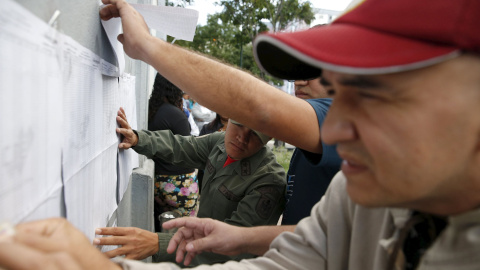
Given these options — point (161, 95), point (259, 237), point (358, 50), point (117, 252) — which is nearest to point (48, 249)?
point (358, 50)

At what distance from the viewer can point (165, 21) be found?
174 cm

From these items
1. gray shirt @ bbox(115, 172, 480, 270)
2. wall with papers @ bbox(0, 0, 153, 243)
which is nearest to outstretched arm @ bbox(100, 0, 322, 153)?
wall with papers @ bbox(0, 0, 153, 243)

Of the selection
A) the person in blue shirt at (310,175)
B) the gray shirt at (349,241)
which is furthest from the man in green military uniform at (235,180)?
the gray shirt at (349,241)

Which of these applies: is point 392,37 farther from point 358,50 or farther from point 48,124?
point 48,124

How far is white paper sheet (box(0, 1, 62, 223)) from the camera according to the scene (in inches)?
28.9

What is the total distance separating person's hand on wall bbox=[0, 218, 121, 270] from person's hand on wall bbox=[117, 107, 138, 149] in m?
1.12

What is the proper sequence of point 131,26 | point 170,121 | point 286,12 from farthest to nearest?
point 286,12
point 170,121
point 131,26

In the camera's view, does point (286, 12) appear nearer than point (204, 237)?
No

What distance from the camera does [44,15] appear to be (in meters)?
0.91

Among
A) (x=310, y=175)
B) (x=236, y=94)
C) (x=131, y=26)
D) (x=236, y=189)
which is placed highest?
(x=131, y=26)

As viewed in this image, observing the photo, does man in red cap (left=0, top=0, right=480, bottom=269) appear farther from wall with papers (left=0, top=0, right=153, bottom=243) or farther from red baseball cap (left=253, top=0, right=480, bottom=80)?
wall with papers (left=0, top=0, right=153, bottom=243)

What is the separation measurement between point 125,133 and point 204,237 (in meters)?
0.74

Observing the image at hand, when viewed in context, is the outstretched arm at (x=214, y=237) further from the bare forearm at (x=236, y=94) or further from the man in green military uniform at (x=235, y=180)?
the bare forearm at (x=236, y=94)

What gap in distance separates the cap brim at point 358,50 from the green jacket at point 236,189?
130 centimetres
